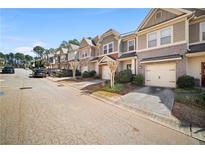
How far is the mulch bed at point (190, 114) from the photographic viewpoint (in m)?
6.64

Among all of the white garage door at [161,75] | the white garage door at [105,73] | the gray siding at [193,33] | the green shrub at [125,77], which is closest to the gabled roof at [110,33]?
the white garage door at [105,73]

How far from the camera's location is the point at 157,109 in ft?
26.9

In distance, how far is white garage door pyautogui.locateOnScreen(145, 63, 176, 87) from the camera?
14.1 m

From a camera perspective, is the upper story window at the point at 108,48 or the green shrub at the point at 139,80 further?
the upper story window at the point at 108,48

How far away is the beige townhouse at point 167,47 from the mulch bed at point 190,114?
569cm

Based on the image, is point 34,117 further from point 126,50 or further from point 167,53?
point 126,50

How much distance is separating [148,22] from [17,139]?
600 inches

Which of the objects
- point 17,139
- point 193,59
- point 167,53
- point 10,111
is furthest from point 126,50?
point 17,139

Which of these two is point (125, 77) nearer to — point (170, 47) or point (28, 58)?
point (170, 47)

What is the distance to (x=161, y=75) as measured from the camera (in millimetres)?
15016

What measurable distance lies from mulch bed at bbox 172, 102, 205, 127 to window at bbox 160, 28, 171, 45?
304 inches

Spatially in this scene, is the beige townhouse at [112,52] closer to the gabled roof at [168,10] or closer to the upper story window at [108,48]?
the upper story window at [108,48]

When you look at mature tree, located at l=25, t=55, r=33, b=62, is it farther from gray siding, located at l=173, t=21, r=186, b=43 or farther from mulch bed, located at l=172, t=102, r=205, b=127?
mulch bed, located at l=172, t=102, r=205, b=127

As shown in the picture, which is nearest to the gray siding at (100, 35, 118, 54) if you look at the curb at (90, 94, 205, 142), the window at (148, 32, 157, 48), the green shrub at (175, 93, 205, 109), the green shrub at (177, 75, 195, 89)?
the window at (148, 32, 157, 48)
